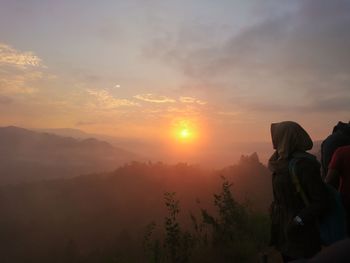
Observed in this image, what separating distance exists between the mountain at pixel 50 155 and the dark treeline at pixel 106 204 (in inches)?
1090

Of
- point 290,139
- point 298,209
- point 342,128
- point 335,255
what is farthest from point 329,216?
point 335,255

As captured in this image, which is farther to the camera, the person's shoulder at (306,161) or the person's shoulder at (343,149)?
the person's shoulder at (343,149)

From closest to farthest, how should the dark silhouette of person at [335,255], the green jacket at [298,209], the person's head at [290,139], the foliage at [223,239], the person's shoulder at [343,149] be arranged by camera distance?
1. the dark silhouette of person at [335,255]
2. the green jacket at [298,209]
3. the person's head at [290,139]
4. the person's shoulder at [343,149]
5. the foliage at [223,239]

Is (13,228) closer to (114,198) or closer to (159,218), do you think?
(114,198)

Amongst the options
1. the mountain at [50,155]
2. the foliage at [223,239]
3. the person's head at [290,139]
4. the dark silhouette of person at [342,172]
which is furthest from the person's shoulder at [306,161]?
the mountain at [50,155]

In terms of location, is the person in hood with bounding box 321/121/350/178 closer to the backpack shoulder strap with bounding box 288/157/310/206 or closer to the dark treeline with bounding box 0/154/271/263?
the backpack shoulder strap with bounding box 288/157/310/206

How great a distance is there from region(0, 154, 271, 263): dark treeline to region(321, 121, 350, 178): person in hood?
11.5 metres

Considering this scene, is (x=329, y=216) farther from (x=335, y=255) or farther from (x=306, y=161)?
(x=335, y=255)

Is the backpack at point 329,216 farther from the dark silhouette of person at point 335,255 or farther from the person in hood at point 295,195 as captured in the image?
the dark silhouette of person at point 335,255

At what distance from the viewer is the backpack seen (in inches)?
158

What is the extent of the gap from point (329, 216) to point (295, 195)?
0.36 meters

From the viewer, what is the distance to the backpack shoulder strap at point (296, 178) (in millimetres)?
4043

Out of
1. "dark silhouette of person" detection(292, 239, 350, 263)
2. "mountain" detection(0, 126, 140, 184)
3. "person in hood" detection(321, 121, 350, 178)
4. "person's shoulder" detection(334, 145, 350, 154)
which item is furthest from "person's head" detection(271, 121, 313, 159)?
"mountain" detection(0, 126, 140, 184)

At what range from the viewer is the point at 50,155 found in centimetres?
8556
